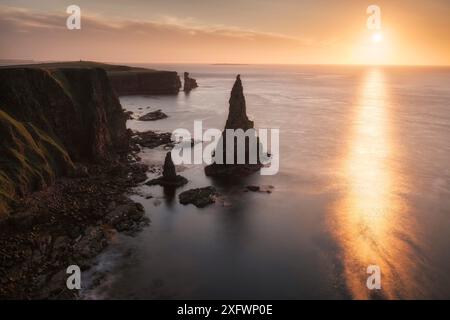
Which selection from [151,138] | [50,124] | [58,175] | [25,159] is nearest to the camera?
[25,159]

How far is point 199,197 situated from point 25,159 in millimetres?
31083

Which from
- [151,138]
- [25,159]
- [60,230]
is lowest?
[60,230]

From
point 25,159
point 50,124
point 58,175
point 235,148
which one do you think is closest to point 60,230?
point 25,159

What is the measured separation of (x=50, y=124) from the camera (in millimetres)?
75438

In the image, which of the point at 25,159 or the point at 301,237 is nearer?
the point at 301,237

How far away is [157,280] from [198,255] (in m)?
7.95

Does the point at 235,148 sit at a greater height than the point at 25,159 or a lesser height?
lesser

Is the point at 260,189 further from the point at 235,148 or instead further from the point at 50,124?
the point at 50,124

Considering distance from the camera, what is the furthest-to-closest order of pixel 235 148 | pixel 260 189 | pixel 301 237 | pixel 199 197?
pixel 235 148
pixel 260 189
pixel 199 197
pixel 301 237

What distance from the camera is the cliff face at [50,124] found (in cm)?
6003

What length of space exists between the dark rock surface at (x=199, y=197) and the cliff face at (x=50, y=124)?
77.3 ft

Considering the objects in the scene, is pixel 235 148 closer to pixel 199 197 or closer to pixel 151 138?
pixel 199 197

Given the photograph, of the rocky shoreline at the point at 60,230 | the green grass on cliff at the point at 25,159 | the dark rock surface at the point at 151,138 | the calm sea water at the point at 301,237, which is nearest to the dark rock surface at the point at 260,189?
the calm sea water at the point at 301,237

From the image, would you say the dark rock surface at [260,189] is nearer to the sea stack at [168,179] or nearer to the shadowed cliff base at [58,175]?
the sea stack at [168,179]
